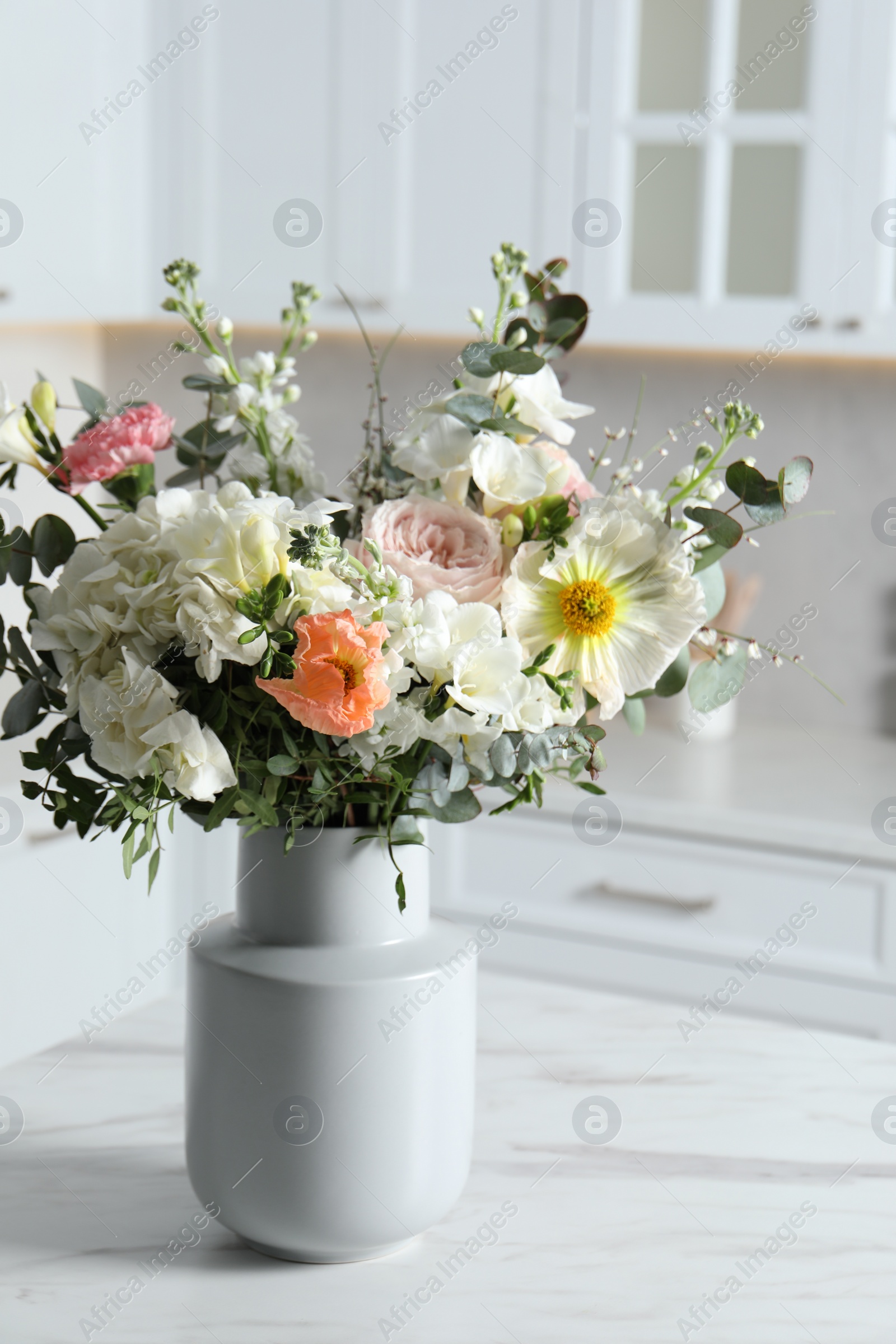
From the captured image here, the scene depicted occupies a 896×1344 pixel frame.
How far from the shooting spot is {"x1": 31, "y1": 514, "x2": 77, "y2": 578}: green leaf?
31.9 inches

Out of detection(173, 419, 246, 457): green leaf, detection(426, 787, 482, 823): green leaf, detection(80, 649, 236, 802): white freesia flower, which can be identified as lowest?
detection(426, 787, 482, 823): green leaf

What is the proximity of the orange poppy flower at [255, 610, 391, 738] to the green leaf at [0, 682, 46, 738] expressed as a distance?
212 mm

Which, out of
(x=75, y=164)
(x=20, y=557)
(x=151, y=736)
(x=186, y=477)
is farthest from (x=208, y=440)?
(x=75, y=164)

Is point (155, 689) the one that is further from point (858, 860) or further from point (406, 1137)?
point (858, 860)

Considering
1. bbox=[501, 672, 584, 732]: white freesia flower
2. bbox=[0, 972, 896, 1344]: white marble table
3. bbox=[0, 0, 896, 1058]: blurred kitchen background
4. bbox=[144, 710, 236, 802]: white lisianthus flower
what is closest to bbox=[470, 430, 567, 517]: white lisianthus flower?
bbox=[501, 672, 584, 732]: white freesia flower

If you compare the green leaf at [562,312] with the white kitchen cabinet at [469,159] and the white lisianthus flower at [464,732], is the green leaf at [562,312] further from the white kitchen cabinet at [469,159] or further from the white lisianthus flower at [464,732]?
the white kitchen cabinet at [469,159]

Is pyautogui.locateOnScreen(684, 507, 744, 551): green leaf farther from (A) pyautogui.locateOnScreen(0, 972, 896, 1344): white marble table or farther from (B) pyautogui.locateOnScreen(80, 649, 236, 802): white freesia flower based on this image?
(A) pyautogui.locateOnScreen(0, 972, 896, 1344): white marble table

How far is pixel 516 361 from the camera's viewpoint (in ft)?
2.55

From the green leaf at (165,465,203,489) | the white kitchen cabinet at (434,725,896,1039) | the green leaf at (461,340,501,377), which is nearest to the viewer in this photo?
the green leaf at (461,340,501,377)

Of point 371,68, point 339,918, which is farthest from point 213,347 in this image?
point 371,68

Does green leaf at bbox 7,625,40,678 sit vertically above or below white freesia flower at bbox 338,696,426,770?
above

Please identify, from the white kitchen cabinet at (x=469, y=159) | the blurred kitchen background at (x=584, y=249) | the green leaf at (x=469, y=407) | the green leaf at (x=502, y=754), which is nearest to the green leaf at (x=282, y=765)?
the green leaf at (x=502, y=754)

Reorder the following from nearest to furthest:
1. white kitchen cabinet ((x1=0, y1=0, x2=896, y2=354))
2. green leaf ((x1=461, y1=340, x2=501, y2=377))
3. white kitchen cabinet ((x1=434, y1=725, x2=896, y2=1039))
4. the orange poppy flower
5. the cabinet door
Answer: the orange poppy flower, green leaf ((x1=461, y1=340, x2=501, y2=377)), white kitchen cabinet ((x1=434, y1=725, x2=896, y2=1039)), white kitchen cabinet ((x1=0, y1=0, x2=896, y2=354)), the cabinet door

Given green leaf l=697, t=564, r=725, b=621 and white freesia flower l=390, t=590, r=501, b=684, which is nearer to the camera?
white freesia flower l=390, t=590, r=501, b=684
